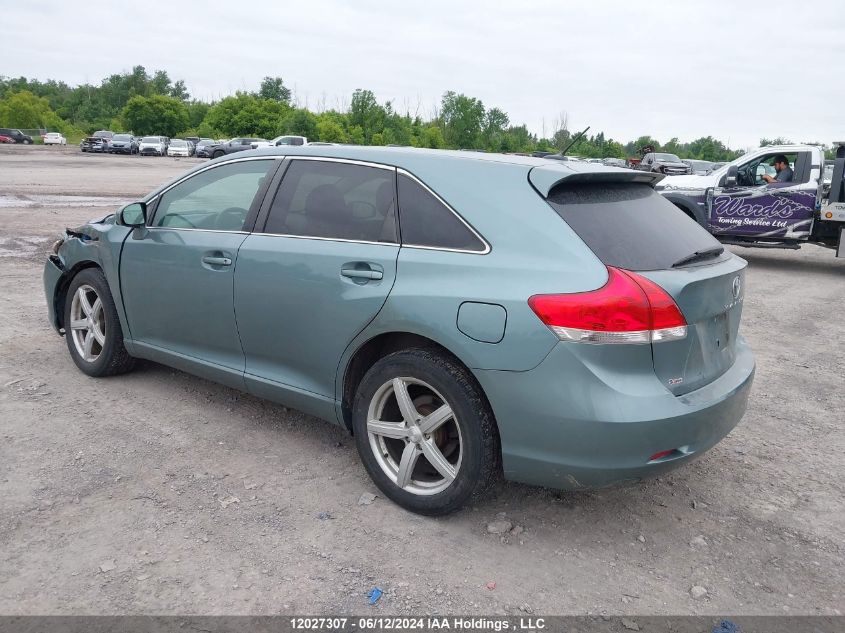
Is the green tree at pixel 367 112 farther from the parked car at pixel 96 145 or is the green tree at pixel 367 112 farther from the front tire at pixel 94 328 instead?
the front tire at pixel 94 328

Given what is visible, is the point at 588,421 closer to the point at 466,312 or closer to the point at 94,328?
the point at 466,312

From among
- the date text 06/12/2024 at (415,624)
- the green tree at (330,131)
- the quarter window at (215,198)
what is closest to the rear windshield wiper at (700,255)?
the date text 06/12/2024 at (415,624)

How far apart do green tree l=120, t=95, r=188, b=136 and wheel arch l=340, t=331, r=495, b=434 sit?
3944 inches

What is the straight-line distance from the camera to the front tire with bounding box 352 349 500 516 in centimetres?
306

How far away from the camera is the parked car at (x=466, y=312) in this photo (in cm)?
284

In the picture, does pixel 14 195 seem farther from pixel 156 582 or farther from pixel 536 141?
pixel 536 141

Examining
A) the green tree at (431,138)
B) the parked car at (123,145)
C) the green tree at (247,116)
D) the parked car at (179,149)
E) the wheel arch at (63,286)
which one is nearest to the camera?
the wheel arch at (63,286)

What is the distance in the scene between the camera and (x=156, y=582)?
2793 mm

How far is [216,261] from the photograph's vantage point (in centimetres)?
405

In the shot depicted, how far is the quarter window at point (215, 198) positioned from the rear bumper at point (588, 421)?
1940mm

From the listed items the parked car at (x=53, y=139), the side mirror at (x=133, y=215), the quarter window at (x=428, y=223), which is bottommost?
the side mirror at (x=133, y=215)

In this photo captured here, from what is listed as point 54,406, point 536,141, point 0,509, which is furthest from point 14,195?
point 536,141

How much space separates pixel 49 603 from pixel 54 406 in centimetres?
213

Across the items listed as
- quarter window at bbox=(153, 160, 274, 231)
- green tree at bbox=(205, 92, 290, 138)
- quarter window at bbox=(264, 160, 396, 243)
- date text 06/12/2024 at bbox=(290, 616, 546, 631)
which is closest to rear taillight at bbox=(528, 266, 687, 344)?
quarter window at bbox=(264, 160, 396, 243)
